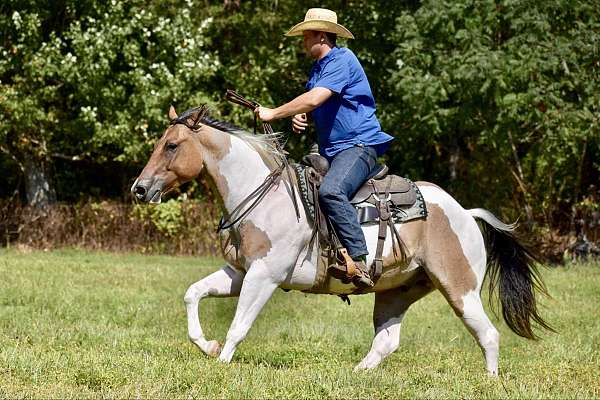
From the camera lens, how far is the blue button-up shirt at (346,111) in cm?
802

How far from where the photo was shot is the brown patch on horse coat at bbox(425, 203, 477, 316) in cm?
848

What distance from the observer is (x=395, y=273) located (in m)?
8.43

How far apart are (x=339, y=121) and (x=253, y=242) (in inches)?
51.8

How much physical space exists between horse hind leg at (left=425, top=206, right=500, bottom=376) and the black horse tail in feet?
1.99

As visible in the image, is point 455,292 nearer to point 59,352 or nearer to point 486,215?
point 486,215

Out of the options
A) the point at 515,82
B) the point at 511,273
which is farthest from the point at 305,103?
the point at 515,82

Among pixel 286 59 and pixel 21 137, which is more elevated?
pixel 286 59

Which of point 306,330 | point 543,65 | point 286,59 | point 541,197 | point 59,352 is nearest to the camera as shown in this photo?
point 59,352

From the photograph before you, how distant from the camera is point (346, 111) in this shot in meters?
8.15

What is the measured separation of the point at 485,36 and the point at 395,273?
1318 cm

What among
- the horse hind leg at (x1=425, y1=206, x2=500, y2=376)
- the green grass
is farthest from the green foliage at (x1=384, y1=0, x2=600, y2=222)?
the horse hind leg at (x1=425, y1=206, x2=500, y2=376)

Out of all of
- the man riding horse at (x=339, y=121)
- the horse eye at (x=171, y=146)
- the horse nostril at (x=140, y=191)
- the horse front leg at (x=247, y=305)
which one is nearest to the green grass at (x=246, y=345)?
the horse front leg at (x=247, y=305)

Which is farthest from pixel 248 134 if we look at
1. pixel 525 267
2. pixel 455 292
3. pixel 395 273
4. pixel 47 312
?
pixel 47 312

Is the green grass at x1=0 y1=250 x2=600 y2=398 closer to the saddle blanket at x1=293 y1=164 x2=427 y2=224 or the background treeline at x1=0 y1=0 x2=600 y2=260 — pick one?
the saddle blanket at x1=293 y1=164 x2=427 y2=224
